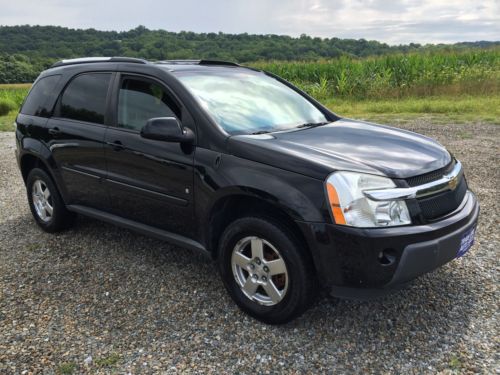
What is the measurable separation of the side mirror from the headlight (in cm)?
111

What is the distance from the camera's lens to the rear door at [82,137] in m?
4.01

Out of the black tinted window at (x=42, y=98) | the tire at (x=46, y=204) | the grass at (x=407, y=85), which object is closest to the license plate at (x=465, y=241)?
the tire at (x=46, y=204)

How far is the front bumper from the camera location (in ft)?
8.48

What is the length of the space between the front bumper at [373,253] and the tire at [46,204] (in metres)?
2.96

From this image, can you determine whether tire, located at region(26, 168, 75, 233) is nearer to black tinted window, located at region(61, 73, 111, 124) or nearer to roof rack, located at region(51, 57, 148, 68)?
black tinted window, located at region(61, 73, 111, 124)

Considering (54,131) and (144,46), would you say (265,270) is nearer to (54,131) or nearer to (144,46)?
(54,131)

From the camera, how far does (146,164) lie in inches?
140

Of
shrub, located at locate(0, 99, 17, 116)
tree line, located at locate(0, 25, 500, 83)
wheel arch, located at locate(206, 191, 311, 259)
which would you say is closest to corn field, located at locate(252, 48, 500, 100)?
tree line, located at locate(0, 25, 500, 83)

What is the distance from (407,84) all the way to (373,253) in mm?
14300

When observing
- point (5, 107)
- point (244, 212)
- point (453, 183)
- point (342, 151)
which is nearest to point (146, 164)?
point (244, 212)

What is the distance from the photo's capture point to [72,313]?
3301 mm

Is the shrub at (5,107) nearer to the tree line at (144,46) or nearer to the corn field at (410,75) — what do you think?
the tree line at (144,46)

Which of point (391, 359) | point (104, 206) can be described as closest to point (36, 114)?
point (104, 206)

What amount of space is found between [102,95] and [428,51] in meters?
16.4
